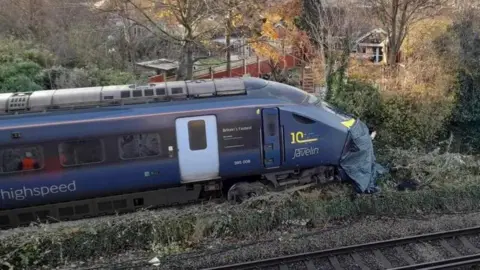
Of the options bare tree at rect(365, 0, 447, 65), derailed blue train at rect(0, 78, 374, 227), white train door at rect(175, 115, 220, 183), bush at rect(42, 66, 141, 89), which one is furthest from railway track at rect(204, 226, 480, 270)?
bush at rect(42, 66, 141, 89)

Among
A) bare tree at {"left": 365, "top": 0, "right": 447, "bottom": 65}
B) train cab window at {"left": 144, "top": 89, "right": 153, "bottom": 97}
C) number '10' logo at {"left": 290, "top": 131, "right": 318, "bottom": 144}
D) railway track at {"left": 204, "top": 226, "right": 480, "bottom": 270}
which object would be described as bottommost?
railway track at {"left": 204, "top": 226, "right": 480, "bottom": 270}

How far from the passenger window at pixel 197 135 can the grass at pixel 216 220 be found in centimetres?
157

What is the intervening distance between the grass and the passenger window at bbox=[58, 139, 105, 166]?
1.42 meters

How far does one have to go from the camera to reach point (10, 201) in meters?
10.4

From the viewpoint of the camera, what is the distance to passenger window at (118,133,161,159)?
10.8 m

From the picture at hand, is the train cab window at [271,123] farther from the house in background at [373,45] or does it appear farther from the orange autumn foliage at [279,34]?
the house in background at [373,45]

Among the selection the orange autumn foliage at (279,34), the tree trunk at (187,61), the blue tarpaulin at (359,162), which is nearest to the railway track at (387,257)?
the blue tarpaulin at (359,162)

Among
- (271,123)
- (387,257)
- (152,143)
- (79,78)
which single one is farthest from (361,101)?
(79,78)

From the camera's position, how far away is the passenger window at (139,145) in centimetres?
1078

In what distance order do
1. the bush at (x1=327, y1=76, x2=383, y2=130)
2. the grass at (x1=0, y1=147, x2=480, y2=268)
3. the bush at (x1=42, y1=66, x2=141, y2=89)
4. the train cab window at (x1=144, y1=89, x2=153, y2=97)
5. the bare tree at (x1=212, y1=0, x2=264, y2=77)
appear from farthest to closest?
the bare tree at (x1=212, y1=0, x2=264, y2=77) → the bush at (x1=42, y1=66, x2=141, y2=89) → the bush at (x1=327, y1=76, x2=383, y2=130) → the train cab window at (x1=144, y1=89, x2=153, y2=97) → the grass at (x1=0, y1=147, x2=480, y2=268)

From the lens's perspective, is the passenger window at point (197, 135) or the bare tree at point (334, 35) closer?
the passenger window at point (197, 135)

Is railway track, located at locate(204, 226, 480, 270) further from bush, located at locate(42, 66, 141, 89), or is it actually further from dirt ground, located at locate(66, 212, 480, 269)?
bush, located at locate(42, 66, 141, 89)

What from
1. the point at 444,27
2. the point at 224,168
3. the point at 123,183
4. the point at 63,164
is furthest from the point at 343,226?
the point at 444,27

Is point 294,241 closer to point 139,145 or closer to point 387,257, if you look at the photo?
point 387,257
